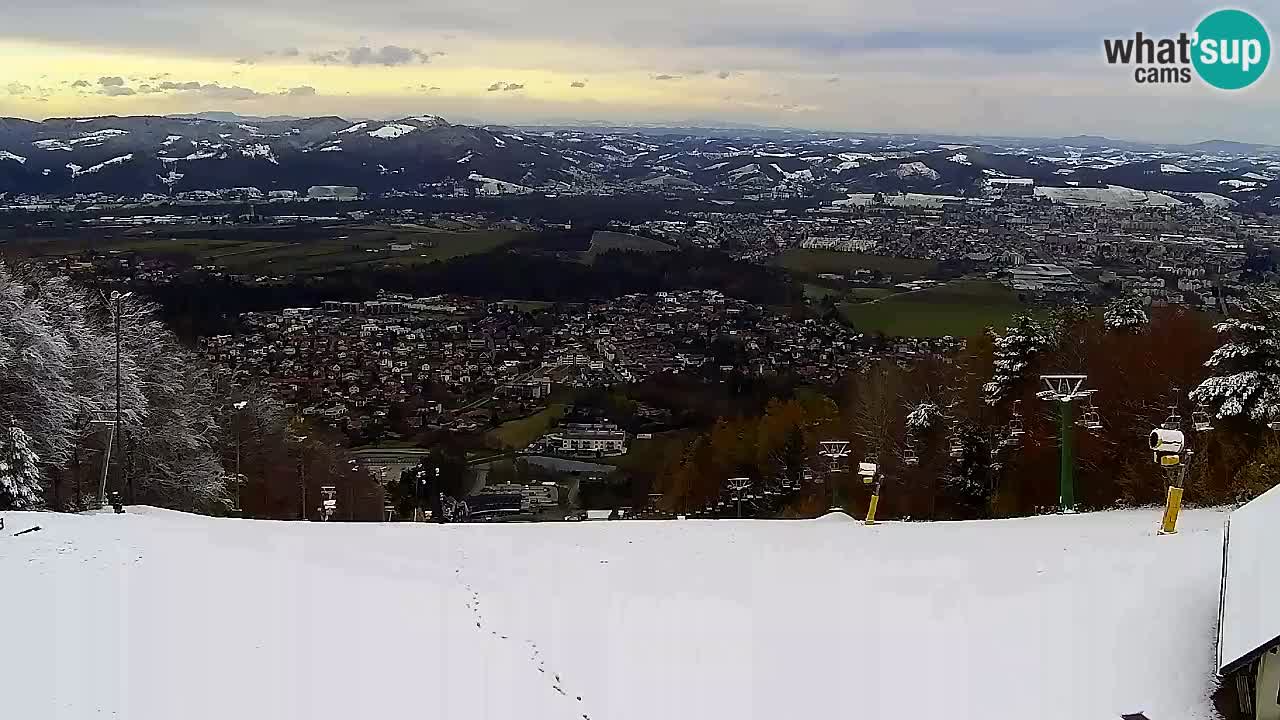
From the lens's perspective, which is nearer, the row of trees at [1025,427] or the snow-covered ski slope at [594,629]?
the snow-covered ski slope at [594,629]

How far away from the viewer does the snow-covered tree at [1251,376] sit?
69.8 ft

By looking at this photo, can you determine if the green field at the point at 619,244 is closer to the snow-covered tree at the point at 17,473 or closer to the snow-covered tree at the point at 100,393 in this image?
the snow-covered tree at the point at 100,393

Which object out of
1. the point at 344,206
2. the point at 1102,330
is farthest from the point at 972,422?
the point at 344,206

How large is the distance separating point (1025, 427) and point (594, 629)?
19.3 meters

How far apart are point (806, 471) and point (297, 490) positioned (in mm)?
17045

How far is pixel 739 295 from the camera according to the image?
291 ft

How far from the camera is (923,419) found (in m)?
31.5

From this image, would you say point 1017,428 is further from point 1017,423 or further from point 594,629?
point 594,629

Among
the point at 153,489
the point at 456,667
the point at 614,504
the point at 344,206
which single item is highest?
the point at 344,206

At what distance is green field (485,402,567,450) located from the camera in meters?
51.6

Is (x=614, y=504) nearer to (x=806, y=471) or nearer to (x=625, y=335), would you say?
(x=806, y=471)

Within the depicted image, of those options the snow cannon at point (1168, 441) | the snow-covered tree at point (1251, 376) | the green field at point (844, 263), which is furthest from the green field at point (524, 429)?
the green field at point (844, 263)

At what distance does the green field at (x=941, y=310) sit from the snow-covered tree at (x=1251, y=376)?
113 ft

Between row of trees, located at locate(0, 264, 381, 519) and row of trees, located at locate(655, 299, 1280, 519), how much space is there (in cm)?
1366
